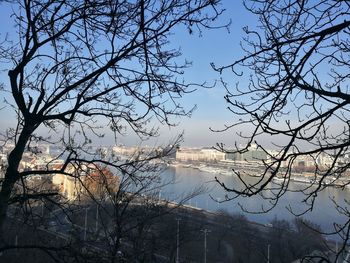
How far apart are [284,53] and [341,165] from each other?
0.60 m

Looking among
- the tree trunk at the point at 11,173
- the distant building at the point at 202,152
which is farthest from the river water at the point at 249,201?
the tree trunk at the point at 11,173

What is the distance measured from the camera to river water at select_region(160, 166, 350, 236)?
7758 millimetres

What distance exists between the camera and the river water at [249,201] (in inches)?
305

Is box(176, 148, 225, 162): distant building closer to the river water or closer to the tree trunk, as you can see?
the river water

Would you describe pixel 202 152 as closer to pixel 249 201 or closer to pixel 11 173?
pixel 249 201

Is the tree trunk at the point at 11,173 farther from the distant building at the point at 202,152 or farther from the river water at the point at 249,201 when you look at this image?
the river water at the point at 249,201

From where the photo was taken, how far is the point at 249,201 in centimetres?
1523

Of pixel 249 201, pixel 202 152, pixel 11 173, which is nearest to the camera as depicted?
pixel 11 173

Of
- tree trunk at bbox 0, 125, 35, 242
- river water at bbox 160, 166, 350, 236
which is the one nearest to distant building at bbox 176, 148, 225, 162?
river water at bbox 160, 166, 350, 236

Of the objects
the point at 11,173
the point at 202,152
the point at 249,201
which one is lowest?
the point at 249,201

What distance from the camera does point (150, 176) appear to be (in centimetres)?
284

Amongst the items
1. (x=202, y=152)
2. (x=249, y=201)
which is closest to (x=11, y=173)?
(x=249, y=201)

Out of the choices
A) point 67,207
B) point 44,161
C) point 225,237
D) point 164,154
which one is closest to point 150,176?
point 164,154

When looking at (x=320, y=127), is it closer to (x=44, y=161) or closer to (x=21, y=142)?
(x=21, y=142)
